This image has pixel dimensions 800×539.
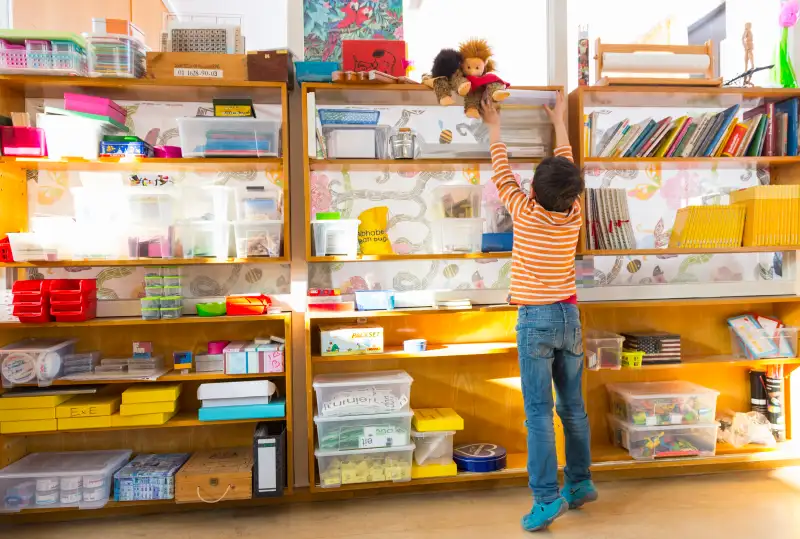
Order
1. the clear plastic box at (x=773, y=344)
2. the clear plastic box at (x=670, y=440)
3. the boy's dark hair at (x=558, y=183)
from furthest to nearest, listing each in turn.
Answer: the clear plastic box at (x=773, y=344) → the clear plastic box at (x=670, y=440) → the boy's dark hair at (x=558, y=183)

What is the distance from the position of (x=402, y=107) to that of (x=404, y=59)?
1.08 ft

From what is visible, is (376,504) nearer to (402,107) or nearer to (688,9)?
(402,107)

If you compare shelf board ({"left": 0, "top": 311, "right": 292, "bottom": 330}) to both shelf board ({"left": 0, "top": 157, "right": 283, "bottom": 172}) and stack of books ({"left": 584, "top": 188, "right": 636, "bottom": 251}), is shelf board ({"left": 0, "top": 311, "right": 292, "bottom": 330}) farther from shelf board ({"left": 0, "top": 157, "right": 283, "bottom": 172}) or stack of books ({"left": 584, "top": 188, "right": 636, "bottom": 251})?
stack of books ({"left": 584, "top": 188, "right": 636, "bottom": 251})

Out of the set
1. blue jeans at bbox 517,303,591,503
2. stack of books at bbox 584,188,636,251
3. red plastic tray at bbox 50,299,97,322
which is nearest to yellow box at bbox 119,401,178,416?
red plastic tray at bbox 50,299,97,322

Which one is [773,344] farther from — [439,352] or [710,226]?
[439,352]

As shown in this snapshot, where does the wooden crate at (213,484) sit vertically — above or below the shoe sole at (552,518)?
above

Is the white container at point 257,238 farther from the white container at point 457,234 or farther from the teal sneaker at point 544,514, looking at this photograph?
the teal sneaker at point 544,514

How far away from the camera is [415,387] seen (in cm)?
294

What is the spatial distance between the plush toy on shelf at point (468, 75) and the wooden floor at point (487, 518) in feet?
5.70

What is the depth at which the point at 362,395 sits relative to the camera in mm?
2580

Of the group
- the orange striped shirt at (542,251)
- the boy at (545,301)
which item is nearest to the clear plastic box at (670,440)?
the boy at (545,301)

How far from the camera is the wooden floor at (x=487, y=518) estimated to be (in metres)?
2.31

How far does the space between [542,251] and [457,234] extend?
516 millimetres

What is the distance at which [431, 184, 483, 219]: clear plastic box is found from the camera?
270cm
